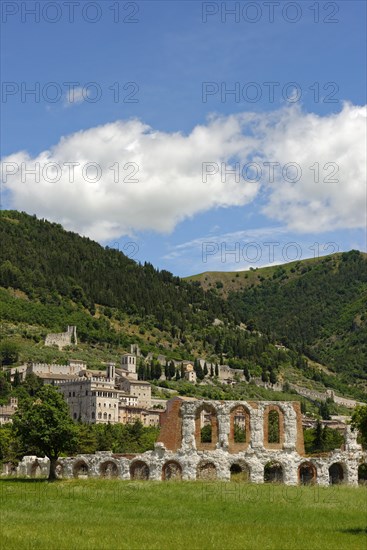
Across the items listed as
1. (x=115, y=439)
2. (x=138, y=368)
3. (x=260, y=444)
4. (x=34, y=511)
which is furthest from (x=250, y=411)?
(x=138, y=368)

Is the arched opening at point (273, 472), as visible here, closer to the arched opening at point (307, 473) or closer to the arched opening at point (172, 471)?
the arched opening at point (307, 473)

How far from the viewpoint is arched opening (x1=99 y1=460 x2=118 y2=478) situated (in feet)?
177

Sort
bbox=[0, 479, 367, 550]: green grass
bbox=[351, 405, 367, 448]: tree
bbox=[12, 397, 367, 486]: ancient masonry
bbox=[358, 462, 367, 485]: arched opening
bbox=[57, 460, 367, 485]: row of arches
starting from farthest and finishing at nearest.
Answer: bbox=[358, 462, 367, 485]: arched opening < bbox=[57, 460, 367, 485]: row of arches < bbox=[12, 397, 367, 486]: ancient masonry < bbox=[351, 405, 367, 448]: tree < bbox=[0, 479, 367, 550]: green grass

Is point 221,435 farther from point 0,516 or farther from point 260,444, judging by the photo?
point 0,516

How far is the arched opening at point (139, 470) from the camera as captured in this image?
5312 cm

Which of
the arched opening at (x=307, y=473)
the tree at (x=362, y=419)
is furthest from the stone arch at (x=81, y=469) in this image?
the tree at (x=362, y=419)

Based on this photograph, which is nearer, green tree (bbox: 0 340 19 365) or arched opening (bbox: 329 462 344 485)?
arched opening (bbox: 329 462 344 485)

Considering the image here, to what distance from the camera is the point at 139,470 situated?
5356 centimetres

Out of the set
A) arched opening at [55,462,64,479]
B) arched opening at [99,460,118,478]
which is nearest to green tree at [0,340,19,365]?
arched opening at [55,462,64,479]

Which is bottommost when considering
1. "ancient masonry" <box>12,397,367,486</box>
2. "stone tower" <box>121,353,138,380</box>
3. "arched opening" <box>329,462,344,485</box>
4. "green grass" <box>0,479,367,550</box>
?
"green grass" <box>0,479,367,550</box>

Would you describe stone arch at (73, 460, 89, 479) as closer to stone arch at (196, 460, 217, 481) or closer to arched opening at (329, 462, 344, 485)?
stone arch at (196, 460, 217, 481)

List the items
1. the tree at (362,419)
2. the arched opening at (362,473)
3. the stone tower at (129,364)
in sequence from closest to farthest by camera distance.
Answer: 1. the tree at (362,419)
2. the arched opening at (362,473)
3. the stone tower at (129,364)

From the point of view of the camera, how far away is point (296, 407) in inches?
2103

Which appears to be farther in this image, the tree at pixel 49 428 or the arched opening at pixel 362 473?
the arched opening at pixel 362 473
